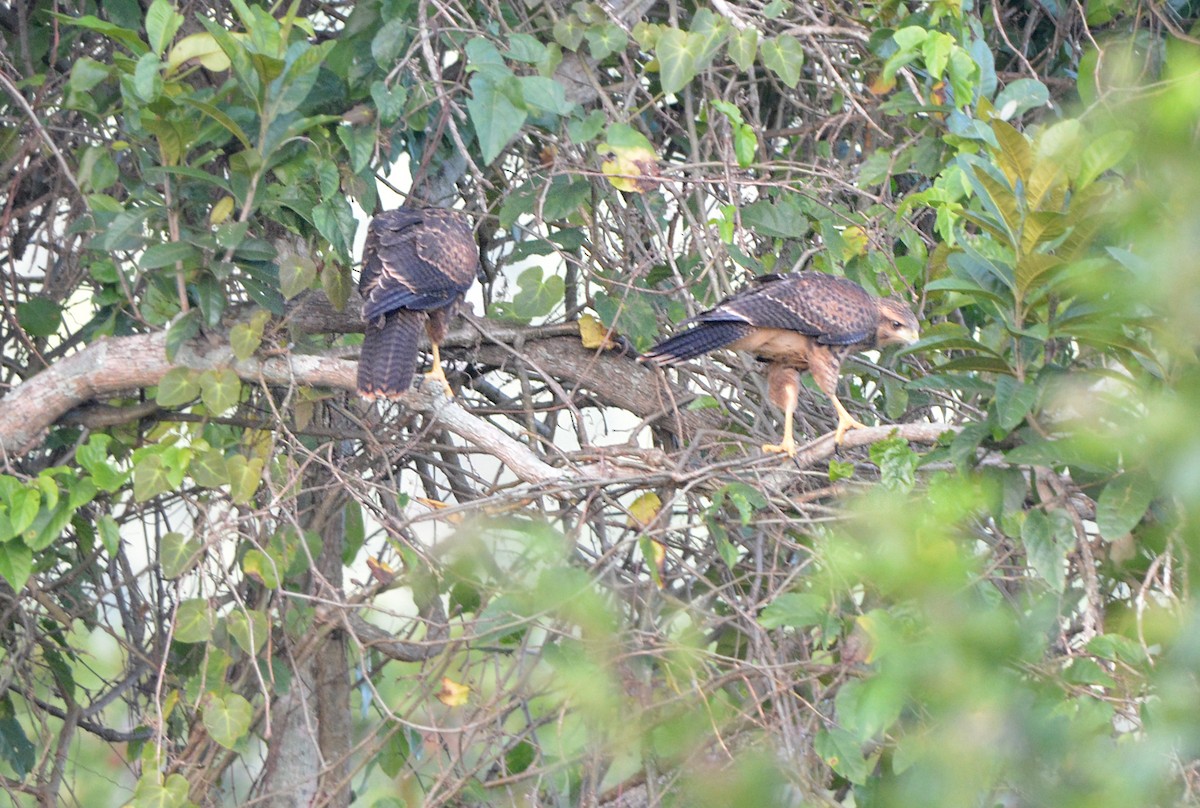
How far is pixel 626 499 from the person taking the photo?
4.43 meters

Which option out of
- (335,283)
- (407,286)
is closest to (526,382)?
(407,286)

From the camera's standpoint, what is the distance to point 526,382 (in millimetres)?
3760

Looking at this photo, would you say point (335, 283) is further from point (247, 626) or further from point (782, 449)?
point (782, 449)

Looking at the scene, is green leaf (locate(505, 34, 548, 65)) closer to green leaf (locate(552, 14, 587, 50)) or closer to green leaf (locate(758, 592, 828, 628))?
green leaf (locate(552, 14, 587, 50))

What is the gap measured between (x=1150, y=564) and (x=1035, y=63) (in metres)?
2.88

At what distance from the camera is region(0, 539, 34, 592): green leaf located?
10.1 feet

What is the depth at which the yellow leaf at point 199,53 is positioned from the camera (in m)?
3.02

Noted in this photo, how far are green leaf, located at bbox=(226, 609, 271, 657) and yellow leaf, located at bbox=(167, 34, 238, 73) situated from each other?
1.34 metres

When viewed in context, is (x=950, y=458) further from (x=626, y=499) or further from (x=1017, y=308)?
(x=626, y=499)

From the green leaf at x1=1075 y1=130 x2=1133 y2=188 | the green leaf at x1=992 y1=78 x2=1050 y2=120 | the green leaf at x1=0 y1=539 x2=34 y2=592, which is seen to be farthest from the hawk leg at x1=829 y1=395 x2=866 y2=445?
the green leaf at x1=0 y1=539 x2=34 y2=592

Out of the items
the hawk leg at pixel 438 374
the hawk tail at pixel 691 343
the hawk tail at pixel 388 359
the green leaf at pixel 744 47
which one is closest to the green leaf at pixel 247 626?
the hawk tail at pixel 388 359

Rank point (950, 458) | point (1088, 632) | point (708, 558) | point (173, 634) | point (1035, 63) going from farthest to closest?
point (1035, 63)
point (708, 558)
point (173, 634)
point (950, 458)
point (1088, 632)

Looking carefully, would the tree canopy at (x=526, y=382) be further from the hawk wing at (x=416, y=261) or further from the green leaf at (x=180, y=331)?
Answer: the hawk wing at (x=416, y=261)

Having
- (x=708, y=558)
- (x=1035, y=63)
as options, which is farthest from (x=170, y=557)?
(x=1035, y=63)
